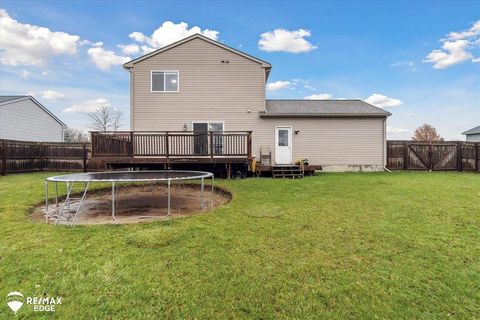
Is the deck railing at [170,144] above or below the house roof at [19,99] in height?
below

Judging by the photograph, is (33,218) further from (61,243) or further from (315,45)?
(315,45)

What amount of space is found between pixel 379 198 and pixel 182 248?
556 cm

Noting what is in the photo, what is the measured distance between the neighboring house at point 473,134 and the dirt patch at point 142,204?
2837cm

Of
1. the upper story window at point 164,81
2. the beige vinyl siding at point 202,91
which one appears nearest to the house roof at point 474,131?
the beige vinyl siding at point 202,91

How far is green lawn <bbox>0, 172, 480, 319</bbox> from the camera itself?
2.44 metres

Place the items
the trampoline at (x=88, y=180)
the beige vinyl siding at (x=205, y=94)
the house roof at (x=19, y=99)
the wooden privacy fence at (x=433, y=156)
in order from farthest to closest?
1. the house roof at (x=19, y=99)
2. the wooden privacy fence at (x=433, y=156)
3. the beige vinyl siding at (x=205, y=94)
4. the trampoline at (x=88, y=180)

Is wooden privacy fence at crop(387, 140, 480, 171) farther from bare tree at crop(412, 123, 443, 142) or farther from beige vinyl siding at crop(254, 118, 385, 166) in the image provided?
bare tree at crop(412, 123, 443, 142)

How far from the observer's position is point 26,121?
20.1m

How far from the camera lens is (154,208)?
6.59m

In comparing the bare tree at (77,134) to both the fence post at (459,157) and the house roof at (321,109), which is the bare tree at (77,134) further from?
the fence post at (459,157)

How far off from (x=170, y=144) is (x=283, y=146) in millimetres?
5523

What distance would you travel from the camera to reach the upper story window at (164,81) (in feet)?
41.1

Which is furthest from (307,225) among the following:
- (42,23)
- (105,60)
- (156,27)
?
(105,60)

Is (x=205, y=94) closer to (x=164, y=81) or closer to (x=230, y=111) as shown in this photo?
(x=230, y=111)
